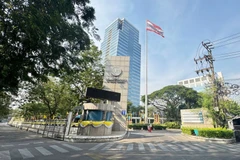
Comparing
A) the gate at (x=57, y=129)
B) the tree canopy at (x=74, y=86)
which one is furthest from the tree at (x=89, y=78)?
the gate at (x=57, y=129)

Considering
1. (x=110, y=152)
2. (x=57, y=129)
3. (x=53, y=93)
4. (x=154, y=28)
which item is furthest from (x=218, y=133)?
(x=53, y=93)

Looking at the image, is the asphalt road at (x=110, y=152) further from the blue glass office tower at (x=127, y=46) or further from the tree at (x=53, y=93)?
the blue glass office tower at (x=127, y=46)

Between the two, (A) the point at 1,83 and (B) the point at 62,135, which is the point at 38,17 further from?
(B) the point at 62,135

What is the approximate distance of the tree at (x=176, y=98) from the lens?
46562mm

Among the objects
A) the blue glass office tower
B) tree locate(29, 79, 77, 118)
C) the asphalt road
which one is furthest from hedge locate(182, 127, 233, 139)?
the blue glass office tower

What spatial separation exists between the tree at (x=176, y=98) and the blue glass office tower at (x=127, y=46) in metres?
48.0

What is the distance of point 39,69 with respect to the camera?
7402mm

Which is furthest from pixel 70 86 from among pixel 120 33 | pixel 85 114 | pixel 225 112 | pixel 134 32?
pixel 134 32

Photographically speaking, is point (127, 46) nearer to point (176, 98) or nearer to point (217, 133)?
point (176, 98)

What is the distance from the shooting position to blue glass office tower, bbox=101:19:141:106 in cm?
9219

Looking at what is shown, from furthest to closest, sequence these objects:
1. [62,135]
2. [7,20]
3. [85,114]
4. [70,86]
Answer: [70,86], [85,114], [62,135], [7,20]

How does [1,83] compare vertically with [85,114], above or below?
above

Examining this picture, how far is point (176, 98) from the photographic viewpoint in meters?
48.4

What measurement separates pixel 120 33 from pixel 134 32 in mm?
17487
